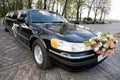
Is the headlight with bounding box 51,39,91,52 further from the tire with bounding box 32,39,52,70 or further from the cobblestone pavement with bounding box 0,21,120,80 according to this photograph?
the cobblestone pavement with bounding box 0,21,120,80

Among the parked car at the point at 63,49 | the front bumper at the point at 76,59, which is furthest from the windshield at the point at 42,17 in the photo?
the front bumper at the point at 76,59

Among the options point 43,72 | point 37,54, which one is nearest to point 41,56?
point 37,54

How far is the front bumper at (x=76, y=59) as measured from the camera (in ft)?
9.14

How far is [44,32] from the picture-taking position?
3.34 meters

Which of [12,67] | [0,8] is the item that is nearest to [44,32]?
[12,67]

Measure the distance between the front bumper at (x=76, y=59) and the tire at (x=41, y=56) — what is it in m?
0.28

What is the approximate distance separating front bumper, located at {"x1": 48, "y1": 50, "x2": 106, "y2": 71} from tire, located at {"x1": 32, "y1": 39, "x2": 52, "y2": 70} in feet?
0.91

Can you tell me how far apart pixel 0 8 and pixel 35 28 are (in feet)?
107

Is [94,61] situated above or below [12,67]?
above

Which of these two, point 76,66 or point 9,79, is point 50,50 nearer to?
point 76,66

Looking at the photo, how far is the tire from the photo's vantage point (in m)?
3.27

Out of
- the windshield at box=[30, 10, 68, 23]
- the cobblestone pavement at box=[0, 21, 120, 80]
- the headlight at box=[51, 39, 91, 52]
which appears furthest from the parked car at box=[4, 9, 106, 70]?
the windshield at box=[30, 10, 68, 23]

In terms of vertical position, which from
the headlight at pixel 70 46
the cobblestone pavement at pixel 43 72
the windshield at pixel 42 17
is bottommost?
the cobblestone pavement at pixel 43 72

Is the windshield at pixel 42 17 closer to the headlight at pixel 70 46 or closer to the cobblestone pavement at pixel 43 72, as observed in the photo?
the cobblestone pavement at pixel 43 72
